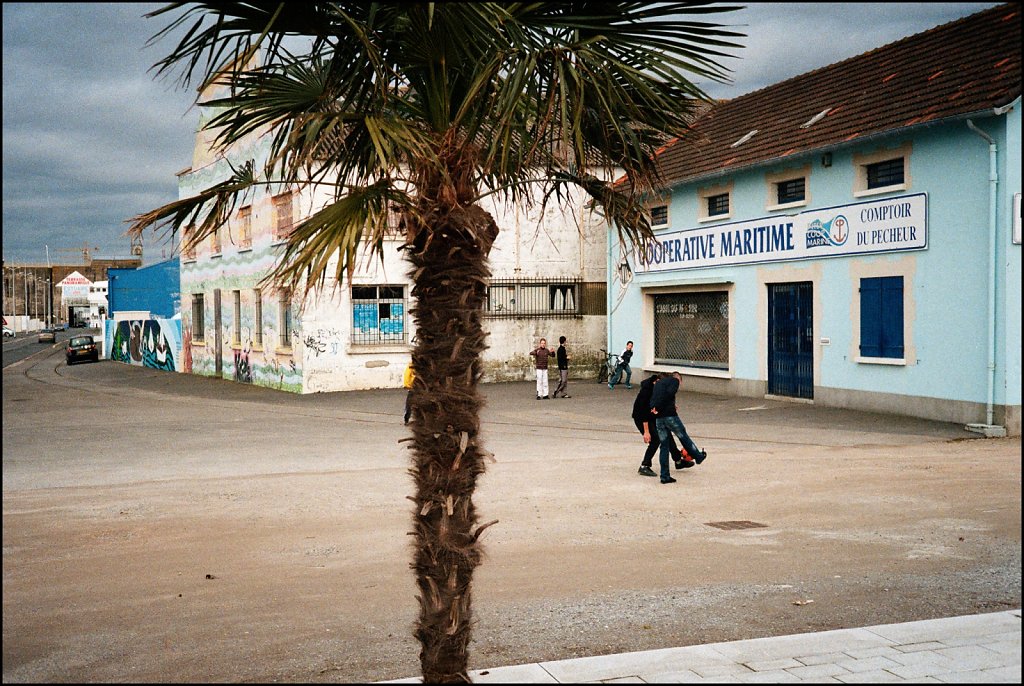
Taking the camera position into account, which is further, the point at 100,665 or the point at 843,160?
the point at 843,160

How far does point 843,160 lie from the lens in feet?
66.2

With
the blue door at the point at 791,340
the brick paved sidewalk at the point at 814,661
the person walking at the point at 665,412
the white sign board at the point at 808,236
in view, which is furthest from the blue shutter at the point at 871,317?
the brick paved sidewalk at the point at 814,661

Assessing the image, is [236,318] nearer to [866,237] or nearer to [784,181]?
[784,181]

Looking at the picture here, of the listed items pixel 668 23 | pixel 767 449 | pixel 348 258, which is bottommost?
pixel 767 449

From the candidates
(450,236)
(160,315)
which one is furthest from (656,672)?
(160,315)

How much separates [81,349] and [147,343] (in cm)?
701

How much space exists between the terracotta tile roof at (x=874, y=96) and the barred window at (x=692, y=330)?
3.37 meters

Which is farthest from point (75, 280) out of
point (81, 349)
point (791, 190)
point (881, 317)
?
point (881, 317)

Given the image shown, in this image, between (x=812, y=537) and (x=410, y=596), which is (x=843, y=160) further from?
(x=410, y=596)

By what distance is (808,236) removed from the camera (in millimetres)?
21172

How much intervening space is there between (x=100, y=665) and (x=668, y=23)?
Answer: 4.74 metres

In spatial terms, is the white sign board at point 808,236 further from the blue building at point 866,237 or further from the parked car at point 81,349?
the parked car at point 81,349

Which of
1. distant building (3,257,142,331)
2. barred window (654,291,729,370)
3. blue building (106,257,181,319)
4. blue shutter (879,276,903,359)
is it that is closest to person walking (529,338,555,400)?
barred window (654,291,729,370)

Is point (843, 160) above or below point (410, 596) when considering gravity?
above
